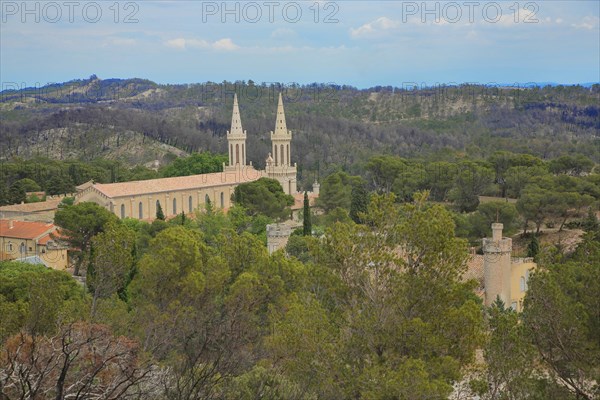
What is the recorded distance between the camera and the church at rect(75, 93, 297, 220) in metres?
39.4

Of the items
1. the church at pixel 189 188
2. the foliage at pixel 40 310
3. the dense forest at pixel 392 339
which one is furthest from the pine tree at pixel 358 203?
the dense forest at pixel 392 339

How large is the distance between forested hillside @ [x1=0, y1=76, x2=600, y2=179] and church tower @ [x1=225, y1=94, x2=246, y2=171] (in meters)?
12.6

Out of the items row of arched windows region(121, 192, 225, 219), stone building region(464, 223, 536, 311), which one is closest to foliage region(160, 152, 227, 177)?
row of arched windows region(121, 192, 225, 219)

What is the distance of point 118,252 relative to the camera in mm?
18453

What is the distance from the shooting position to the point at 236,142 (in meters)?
49.8

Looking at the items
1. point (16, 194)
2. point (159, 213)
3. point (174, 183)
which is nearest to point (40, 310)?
point (159, 213)

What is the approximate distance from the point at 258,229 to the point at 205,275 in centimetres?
1712

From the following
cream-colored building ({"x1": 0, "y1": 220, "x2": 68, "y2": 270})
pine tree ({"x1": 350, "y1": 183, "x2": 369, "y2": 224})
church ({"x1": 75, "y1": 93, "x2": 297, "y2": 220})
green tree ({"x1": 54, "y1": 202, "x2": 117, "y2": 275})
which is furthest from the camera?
church ({"x1": 75, "y1": 93, "x2": 297, "y2": 220})

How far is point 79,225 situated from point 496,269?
53.5ft

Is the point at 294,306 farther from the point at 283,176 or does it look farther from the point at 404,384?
the point at 283,176

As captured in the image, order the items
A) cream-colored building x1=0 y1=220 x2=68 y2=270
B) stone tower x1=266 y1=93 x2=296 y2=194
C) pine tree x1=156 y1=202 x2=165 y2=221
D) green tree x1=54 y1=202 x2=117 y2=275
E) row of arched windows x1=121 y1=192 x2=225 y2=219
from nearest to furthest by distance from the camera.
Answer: green tree x1=54 y1=202 x2=117 y2=275
cream-colored building x1=0 y1=220 x2=68 y2=270
pine tree x1=156 y1=202 x2=165 y2=221
row of arched windows x1=121 y1=192 x2=225 y2=219
stone tower x1=266 y1=93 x2=296 y2=194

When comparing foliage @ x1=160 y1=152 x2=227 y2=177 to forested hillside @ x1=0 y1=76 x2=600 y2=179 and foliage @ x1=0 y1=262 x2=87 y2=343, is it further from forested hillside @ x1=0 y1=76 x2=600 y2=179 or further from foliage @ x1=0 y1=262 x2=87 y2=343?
foliage @ x1=0 y1=262 x2=87 y2=343

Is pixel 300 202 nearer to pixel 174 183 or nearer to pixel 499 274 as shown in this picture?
pixel 174 183

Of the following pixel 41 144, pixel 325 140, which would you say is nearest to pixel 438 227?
pixel 325 140
